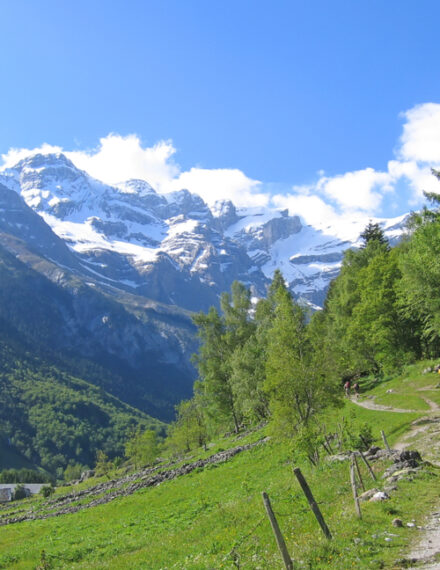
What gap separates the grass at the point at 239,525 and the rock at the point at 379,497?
0.31 metres

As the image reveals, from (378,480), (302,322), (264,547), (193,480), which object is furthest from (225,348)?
(264,547)

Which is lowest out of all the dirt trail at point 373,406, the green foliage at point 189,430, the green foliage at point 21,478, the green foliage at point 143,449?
the green foliage at point 21,478

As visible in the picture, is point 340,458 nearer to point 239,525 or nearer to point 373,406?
point 239,525

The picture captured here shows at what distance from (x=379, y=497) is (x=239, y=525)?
6222 millimetres

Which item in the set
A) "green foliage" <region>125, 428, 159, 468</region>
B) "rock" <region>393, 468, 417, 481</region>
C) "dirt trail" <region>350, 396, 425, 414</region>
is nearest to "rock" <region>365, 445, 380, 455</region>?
"rock" <region>393, 468, 417, 481</region>

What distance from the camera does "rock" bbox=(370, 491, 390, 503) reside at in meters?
16.0

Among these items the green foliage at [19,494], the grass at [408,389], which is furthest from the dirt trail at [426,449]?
the green foliage at [19,494]

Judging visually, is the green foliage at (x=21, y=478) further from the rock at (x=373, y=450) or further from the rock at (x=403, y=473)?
the rock at (x=403, y=473)

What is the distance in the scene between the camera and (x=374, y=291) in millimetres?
51469

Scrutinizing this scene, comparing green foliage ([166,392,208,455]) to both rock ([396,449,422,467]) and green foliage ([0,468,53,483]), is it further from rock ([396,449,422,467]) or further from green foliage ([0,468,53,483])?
green foliage ([0,468,53,483])

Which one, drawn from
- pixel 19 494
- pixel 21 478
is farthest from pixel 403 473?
pixel 21 478

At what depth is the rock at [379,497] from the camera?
16.0m

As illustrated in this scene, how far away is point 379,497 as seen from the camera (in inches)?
635

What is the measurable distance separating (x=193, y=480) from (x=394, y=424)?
17502 millimetres
